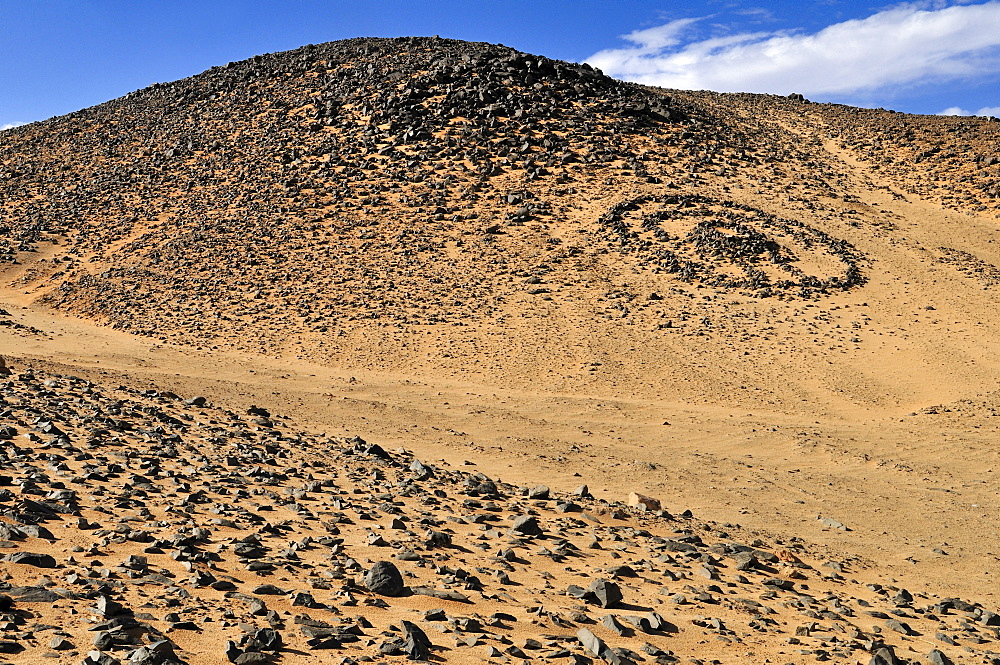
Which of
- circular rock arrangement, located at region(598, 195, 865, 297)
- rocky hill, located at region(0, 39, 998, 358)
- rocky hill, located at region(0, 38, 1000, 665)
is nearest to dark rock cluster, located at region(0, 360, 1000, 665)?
rocky hill, located at region(0, 38, 1000, 665)

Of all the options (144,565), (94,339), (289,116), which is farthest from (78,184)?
(144,565)

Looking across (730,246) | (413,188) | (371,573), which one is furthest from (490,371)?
(413,188)

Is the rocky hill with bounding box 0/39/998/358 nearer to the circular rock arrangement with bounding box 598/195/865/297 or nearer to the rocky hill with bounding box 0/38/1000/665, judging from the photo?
the circular rock arrangement with bounding box 598/195/865/297

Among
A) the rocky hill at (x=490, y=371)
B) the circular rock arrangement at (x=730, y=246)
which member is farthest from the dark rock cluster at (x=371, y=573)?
the circular rock arrangement at (x=730, y=246)

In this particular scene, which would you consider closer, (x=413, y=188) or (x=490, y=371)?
(x=490, y=371)

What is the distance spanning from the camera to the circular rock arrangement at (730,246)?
2964 centimetres

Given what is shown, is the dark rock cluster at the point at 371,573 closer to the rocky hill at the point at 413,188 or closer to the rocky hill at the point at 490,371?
the rocky hill at the point at 490,371

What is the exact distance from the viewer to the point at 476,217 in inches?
1377

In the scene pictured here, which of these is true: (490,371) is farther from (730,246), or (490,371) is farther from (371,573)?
(371,573)

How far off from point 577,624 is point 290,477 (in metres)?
5.21

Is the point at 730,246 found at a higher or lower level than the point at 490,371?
higher

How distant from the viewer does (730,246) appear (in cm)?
3169

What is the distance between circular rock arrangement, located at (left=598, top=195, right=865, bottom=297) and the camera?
1167 inches

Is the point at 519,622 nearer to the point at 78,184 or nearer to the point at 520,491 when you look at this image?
the point at 520,491
